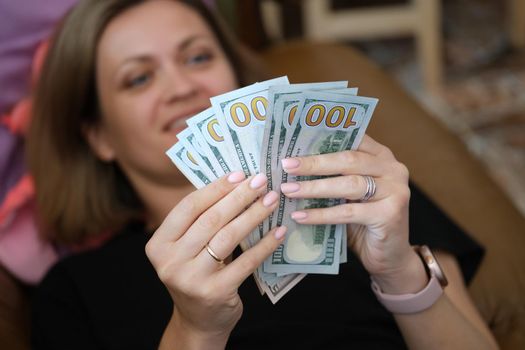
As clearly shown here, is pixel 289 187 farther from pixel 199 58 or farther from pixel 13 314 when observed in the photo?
pixel 13 314

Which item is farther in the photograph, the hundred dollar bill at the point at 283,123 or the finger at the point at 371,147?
the finger at the point at 371,147

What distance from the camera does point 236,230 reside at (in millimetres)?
780

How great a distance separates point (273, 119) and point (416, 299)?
413mm

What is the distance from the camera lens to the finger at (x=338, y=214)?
826 mm

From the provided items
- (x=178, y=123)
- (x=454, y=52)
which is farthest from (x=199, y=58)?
(x=454, y=52)

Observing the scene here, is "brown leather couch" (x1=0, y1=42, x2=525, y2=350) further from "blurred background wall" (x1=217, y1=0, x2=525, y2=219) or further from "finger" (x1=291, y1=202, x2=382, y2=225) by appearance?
"blurred background wall" (x1=217, y1=0, x2=525, y2=219)

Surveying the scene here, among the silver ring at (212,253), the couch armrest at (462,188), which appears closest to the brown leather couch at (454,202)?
the couch armrest at (462,188)

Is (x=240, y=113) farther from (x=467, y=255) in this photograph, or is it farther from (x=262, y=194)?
(x=467, y=255)

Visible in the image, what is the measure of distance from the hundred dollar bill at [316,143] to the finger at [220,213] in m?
0.06

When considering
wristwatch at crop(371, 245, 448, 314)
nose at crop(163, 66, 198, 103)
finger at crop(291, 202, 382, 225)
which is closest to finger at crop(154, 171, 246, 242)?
finger at crop(291, 202, 382, 225)

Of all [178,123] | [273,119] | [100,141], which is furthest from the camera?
[100,141]

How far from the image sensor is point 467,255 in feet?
3.87

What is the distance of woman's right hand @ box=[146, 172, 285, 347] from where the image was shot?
78 centimetres

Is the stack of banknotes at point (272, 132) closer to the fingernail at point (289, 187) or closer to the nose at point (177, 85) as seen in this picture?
the fingernail at point (289, 187)
